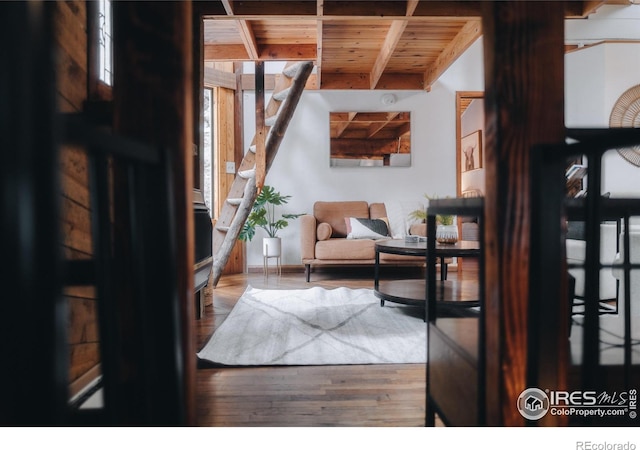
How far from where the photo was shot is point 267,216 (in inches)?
210

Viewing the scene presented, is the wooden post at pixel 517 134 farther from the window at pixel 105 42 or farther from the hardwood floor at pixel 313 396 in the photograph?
the window at pixel 105 42

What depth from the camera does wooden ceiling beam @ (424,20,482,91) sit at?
3.61 metres

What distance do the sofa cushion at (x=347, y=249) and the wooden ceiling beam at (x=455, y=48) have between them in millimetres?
2108

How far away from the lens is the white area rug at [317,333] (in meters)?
2.03

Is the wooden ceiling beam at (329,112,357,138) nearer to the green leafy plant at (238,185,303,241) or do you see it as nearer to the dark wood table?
the green leafy plant at (238,185,303,241)

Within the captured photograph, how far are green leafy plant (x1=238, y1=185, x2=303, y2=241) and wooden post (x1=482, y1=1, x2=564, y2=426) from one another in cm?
404

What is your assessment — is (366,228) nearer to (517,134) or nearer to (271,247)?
(271,247)

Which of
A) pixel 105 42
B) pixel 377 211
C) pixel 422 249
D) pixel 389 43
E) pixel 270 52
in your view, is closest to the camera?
pixel 105 42

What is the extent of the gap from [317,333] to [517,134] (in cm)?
195

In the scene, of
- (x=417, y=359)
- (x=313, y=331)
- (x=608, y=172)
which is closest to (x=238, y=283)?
(x=313, y=331)

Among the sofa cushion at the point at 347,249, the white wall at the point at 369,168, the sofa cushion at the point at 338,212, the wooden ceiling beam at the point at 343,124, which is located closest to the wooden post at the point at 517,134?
the sofa cushion at the point at 347,249

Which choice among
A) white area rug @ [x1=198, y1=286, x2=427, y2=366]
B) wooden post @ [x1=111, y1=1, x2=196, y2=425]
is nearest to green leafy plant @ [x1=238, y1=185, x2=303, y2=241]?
white area rug @ [x1=198, y1=286, x2=427, y2=366]

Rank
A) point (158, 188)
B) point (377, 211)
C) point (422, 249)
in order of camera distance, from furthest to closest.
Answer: point (377, 211) → point (422, 249) → point (158, 188)

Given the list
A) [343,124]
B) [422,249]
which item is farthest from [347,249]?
[343,124]
